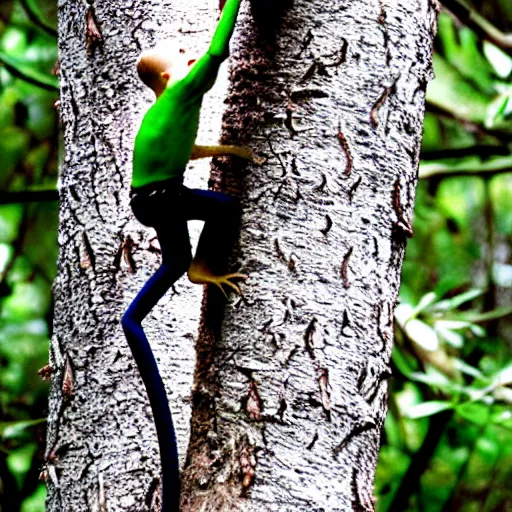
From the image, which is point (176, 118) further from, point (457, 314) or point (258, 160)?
point (457, 314)

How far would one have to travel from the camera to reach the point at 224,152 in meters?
0.71

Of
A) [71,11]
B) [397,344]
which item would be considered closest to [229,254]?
[71,11]

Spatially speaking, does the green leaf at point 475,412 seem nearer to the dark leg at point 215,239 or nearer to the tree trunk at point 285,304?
the tree trunk at point 285,304

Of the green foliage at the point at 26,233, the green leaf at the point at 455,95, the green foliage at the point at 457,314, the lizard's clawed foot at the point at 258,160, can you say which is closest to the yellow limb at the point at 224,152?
the lizard's clawed foot at the point at 258,160

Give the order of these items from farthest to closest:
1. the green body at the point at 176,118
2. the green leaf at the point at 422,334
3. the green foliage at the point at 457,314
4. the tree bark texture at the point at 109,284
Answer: the green foliage at the point at 457,314
the green leaf at the point at 422,334
the tree bark texture at the point at 109,284
the green body at the point at 176,118

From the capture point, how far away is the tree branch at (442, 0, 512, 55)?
4.69 feet

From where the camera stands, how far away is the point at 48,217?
200 cm

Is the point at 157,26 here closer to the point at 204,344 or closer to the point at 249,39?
the point at 249,39

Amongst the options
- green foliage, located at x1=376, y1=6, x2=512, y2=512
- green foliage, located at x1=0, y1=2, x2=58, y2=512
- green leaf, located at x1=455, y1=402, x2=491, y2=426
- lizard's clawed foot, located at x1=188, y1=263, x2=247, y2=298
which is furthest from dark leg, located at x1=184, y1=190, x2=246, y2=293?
green foliage, located at x1=0, y1=2, x2=58, y2=512

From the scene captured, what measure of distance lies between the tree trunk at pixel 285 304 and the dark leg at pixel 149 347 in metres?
0.04

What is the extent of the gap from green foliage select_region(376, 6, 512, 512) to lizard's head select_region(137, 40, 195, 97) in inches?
28.8

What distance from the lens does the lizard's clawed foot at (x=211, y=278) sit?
71 cm

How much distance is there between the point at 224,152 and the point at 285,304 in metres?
0.14

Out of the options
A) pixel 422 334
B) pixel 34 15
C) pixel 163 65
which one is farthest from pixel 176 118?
pixel 34 15
